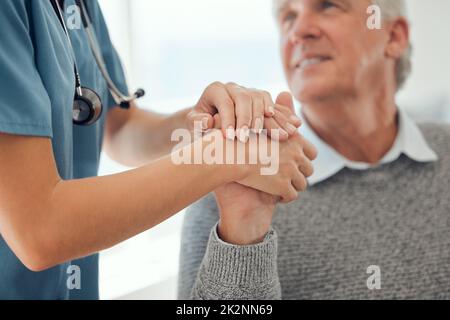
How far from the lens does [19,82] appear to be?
511 millimetres

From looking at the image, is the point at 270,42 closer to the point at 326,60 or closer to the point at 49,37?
the point at 326,60

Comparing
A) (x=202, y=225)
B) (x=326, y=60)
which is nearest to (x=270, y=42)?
(x=326, y=60)

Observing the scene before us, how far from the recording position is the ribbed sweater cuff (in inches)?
31.2

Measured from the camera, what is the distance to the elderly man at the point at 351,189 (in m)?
0.95

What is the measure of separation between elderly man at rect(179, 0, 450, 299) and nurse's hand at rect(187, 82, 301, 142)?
7.4 inches

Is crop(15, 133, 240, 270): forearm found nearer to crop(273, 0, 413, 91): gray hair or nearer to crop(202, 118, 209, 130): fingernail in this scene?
crop(202, 118, 209, 130): fingernail

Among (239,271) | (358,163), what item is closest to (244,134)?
(239,271)

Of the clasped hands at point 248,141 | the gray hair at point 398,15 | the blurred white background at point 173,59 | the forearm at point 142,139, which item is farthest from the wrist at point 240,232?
the gray hair at point 398,15

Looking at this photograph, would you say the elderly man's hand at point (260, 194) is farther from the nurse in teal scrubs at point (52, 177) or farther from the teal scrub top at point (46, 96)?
the teal scrub top at point (46, 96)

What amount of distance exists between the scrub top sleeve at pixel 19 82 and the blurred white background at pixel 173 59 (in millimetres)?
542

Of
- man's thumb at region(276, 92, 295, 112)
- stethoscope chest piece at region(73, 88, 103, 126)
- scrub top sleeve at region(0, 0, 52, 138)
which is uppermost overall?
scrub top sleeve at region(0, 0, 52, 138)

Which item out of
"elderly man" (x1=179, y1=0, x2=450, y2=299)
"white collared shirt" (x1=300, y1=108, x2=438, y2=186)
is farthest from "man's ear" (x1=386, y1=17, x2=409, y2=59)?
"white collared shirt" (x1=300, y1=108, x2=438, y2=186)

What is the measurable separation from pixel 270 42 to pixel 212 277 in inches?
25.2
